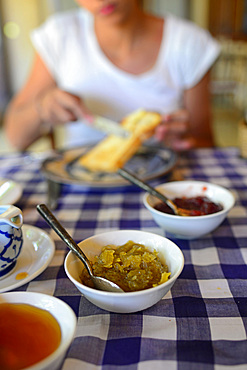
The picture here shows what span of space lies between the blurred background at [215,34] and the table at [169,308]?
2862 millimetres

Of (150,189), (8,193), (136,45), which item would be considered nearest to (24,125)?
(136,45)

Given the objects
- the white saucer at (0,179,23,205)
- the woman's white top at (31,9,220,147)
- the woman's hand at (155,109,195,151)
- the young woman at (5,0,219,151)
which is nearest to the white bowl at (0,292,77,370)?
the white saucer at (0,179,23,205)

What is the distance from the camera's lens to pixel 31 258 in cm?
74

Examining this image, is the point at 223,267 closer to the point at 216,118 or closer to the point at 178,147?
the point at 178,147

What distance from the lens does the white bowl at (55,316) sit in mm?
415

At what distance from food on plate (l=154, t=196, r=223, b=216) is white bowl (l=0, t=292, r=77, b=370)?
396mm

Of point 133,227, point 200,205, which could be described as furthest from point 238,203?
point 133,227

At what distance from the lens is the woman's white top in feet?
5.43

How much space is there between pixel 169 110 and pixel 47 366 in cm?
147

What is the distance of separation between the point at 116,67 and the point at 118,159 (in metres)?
0.62

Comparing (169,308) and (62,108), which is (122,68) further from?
(169,308)

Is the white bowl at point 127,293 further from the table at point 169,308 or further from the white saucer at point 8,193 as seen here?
the white saucer at point 8,193

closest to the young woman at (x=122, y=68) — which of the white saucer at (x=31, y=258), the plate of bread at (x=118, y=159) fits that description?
the plate of bread at (x=118, y=159)

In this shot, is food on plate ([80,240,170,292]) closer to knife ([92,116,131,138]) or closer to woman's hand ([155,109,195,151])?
knife ([92,116,131,138])
